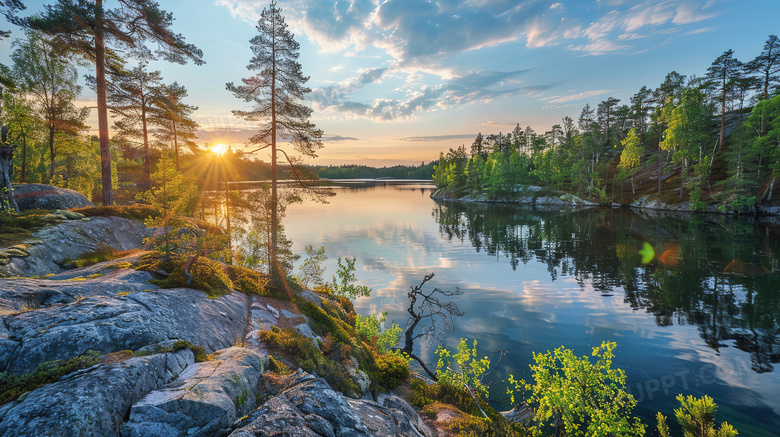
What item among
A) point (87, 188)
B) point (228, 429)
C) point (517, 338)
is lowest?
point (517, 338)

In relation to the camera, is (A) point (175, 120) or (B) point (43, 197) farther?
(A) point (175, 120)

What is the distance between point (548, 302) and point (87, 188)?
228ft

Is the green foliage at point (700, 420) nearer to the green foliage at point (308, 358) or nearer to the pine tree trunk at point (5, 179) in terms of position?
the green foliage at point (308, 358)

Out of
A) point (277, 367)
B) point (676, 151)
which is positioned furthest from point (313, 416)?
point (676, 151)

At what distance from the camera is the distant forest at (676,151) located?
5466 cm

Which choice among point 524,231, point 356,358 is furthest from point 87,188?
point 524,231

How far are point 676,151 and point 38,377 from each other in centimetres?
8891

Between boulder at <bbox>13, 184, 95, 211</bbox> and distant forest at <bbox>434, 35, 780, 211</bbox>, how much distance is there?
8607 centimetres

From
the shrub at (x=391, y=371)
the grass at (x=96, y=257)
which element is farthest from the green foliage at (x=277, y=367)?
the grass at (x=96, y=257)

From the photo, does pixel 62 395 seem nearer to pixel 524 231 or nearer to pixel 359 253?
pixel 359 253

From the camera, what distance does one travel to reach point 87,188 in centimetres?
5050

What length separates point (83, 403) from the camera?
13.5ft

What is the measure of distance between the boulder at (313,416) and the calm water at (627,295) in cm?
1131

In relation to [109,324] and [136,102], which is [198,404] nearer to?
[109,324]
